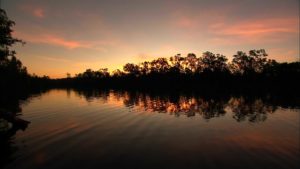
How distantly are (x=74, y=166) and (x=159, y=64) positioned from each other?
16174cm

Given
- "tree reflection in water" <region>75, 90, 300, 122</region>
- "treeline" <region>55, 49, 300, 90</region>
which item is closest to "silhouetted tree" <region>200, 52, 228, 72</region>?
"treeline" <region>55, 49, 300, 90</region>

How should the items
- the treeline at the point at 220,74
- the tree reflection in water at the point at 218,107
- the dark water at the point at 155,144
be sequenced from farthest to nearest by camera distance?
the treeline at the point at 220,74
the tree reflection in water at the point at 218,107
the dark water at the point at 155,144

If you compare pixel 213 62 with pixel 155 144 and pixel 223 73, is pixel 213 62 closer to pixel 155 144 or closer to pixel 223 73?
pixel 223 73

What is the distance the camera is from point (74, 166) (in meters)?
14.6

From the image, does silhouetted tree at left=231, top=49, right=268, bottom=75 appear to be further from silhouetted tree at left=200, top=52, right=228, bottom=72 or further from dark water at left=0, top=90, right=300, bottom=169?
dark water at left=0, top=90, right=300, bottom=169

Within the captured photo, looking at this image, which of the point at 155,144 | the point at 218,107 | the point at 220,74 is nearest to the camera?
the point at 155,144

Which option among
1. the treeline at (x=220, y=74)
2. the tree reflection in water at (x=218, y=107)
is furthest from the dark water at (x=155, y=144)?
the treeline at (x=220, y=74)

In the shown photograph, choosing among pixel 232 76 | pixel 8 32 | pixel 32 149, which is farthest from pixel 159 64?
pixel 32 149

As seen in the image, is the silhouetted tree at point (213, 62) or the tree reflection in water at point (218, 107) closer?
the tree reflection in water at point (218, 107)

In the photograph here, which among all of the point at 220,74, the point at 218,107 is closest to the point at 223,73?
the point at 220,74

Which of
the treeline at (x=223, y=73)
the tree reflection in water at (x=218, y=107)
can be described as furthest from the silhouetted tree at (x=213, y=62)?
the tree reflection in water at (x=218, y=107)

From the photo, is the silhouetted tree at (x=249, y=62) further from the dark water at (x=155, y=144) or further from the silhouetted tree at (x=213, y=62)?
the dark water at (x=155, y=144)

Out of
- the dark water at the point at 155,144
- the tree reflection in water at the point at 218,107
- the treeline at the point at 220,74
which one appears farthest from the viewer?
the treeline at the point at 220,74

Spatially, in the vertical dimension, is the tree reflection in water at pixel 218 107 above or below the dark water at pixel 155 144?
below
